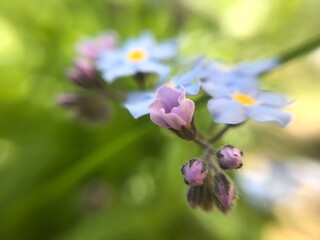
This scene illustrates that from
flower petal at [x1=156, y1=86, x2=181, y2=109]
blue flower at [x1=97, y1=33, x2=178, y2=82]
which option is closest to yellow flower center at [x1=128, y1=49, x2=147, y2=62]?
blue flower at [x1=97, y1=33, x2=178, y2=82]

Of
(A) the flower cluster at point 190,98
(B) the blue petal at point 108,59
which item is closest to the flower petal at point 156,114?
(A) the flower cluster at point 190,98

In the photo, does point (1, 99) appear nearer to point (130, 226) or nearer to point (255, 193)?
point (130, 226)

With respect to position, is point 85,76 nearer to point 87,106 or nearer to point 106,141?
point 87,106

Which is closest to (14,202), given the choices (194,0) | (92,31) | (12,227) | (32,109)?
(12,227)

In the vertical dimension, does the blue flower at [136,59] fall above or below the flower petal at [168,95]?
above

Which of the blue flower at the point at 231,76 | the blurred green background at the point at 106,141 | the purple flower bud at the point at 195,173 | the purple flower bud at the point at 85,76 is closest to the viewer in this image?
the purple flower bud at the point at 195,173

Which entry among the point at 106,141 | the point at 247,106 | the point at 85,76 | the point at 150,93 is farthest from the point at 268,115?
the point at 106,141

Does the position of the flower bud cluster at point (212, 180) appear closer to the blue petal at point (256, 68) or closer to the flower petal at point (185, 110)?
the flower petal at point (185, 110)

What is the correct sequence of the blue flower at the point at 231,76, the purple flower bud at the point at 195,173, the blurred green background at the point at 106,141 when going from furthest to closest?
1. the blurred green background at the point at 106,141
2. the blue flower at the point at 231,76
3. the purple flower bud at the point at 195,173
